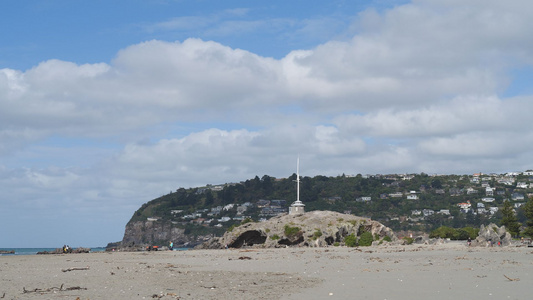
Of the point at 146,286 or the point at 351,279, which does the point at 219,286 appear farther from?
the point at 351,279

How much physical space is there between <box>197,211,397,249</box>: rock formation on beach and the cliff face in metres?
77.9

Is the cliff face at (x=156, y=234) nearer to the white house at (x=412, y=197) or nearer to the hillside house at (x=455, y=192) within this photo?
the white house at (x=412, y=197)

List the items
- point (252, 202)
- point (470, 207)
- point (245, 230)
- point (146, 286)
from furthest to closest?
point (252, 202), point (470, 207), point (245, 230), point (146, 286)

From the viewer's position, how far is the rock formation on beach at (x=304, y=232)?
61469mm

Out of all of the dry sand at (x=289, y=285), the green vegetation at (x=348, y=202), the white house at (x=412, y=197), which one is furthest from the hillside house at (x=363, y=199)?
the dry sand at (x=289, y=285)

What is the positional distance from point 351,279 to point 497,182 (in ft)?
645

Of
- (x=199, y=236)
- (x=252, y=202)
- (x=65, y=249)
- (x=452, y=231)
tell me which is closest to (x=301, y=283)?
(x=65, y=249)

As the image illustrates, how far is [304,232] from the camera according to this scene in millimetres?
62219

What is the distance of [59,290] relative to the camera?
51.4 ft

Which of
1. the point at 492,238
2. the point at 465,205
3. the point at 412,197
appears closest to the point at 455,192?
the point at 412,197

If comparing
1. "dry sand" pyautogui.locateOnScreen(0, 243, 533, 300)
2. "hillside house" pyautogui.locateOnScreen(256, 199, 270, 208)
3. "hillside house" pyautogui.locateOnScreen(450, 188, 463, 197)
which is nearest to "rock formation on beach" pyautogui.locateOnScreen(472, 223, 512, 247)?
"dry sand" pyautogui.locateOnScreen(0, 243, 533, 300)

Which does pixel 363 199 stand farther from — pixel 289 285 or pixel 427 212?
pixel 289 285

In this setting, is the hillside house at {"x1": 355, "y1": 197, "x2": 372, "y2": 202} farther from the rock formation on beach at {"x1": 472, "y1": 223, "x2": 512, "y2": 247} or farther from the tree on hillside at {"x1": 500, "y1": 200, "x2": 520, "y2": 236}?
the rock formation on beach at {"x1": 472, "y1": 223, "x2": 512, "y2": 247}

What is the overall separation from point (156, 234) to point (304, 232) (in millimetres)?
101472
